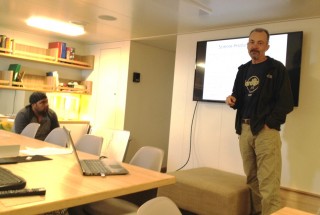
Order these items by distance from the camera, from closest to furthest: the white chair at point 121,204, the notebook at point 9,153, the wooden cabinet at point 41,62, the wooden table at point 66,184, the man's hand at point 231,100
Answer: the wooden table at point 66,184 → the white chair at point 121,204 → the notebook at point 9,153 → the man's hand at point 231,100 → the wooden cabinet at point 41,62

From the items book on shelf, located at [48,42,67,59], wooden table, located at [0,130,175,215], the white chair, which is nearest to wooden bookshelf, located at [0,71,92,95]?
book on shelf, located at [48,42,67,59]

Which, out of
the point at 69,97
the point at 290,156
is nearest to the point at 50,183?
the point at 290,156

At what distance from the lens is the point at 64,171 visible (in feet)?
5.59

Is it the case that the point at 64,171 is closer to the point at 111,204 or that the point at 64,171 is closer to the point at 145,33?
the point at 111,204

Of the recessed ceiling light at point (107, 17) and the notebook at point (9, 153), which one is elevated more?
the recessed ceiling light at point (107, 17)

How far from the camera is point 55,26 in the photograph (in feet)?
14.6

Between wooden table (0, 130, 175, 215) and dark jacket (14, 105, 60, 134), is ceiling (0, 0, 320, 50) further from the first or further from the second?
wooden table (0, 130, 175, 215)

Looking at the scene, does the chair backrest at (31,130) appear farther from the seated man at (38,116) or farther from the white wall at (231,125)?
the white wall at (231,125)

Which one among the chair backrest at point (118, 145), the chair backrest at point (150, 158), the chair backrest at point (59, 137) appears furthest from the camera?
the chair backrest at point (118, 145)

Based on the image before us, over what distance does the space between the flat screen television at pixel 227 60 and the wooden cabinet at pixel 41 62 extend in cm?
234

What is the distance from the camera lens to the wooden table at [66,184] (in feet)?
3.83

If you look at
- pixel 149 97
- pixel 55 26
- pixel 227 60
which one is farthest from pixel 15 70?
pixel 227 60

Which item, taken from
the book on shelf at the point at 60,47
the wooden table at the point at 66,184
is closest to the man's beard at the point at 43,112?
the book on shelf at the point at 60,47

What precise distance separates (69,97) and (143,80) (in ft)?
4.52
